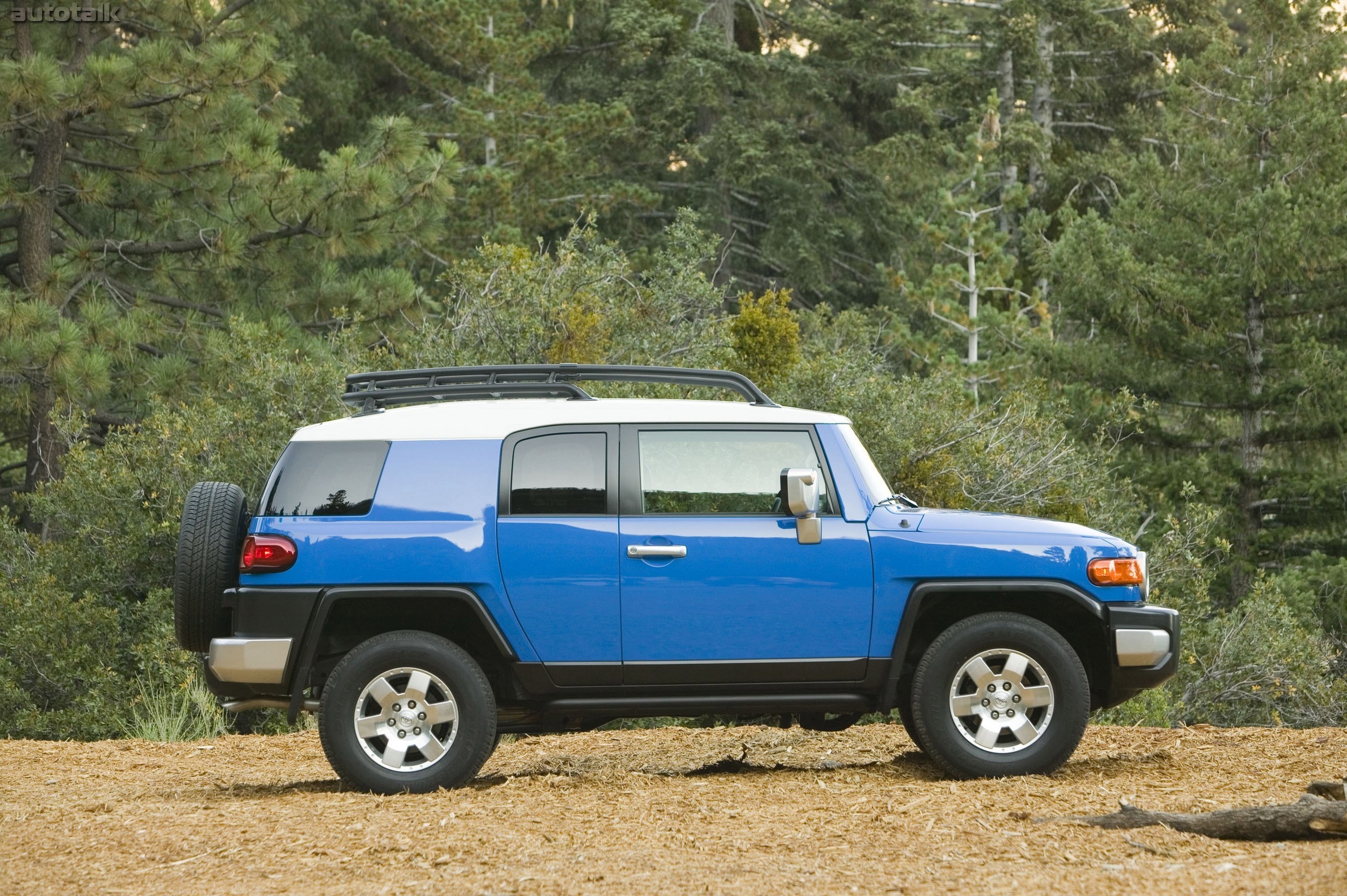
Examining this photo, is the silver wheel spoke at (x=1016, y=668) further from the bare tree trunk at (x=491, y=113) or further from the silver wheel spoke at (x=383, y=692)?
the bare tree trunk at (x=491, y=113)

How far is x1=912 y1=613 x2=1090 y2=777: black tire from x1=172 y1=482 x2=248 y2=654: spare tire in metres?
3.31

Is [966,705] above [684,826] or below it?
above

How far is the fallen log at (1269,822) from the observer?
555 cm

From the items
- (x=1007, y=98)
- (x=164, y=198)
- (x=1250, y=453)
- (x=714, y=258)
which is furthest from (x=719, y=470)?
(x=1007, y=98)

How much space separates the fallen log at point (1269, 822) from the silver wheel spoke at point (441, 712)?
→ 2951 mm

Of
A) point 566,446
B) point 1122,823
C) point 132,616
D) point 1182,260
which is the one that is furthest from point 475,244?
point 1122,823

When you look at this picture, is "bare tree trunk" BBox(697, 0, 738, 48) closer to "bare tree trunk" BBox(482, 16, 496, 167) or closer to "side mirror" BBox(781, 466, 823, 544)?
"bare tree trunk" BBox(482, 16, 496, 167)

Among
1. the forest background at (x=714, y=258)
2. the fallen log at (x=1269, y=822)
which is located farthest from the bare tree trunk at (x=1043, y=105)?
the fallen log at (x=1269, y=822)

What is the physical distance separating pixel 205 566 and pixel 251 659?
1.69 ft

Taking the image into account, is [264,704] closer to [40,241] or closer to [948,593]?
[948,593]

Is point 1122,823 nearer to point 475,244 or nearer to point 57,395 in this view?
point 57,395

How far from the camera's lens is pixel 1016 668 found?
7.05 m

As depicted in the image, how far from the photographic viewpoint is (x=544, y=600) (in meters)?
6.86

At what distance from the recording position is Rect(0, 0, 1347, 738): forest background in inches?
551
